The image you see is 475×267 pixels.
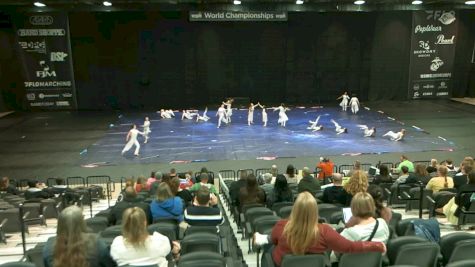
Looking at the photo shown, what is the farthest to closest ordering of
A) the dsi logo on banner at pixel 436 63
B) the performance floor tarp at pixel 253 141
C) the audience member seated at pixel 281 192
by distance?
the dsi logo on banner at pixel 436 63
the performance floor tarp at pixel 253 141
the audience member seated at pixel 281 192

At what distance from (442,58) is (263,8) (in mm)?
13243

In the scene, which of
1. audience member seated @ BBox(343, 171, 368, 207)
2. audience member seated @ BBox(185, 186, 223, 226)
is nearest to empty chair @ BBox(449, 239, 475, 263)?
audience member seated @ BBox(343, 171, 368, 207)

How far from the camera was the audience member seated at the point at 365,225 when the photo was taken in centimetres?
442

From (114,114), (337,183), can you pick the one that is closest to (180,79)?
(114,114)

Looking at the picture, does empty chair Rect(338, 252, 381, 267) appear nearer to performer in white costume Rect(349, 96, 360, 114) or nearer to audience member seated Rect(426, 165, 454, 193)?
audience member seated Rect(426, 165, 454, 193)

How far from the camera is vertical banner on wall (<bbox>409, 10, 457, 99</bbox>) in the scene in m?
32.8

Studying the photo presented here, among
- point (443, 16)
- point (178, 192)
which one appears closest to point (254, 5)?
point (443, 16)

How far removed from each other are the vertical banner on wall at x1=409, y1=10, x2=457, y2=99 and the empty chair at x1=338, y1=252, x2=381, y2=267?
31699 mm

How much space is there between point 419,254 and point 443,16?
32.4 metres

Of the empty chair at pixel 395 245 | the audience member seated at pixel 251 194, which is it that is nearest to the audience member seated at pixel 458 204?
the audience member seated at pixel 251 194

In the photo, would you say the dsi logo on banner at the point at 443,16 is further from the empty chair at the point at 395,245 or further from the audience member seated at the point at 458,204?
the empty chair at the point at 395,245

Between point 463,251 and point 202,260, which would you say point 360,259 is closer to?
point 463,251

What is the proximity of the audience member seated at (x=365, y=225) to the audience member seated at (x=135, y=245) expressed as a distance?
5.96 ft

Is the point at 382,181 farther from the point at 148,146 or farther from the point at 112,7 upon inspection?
the point at 112,7
